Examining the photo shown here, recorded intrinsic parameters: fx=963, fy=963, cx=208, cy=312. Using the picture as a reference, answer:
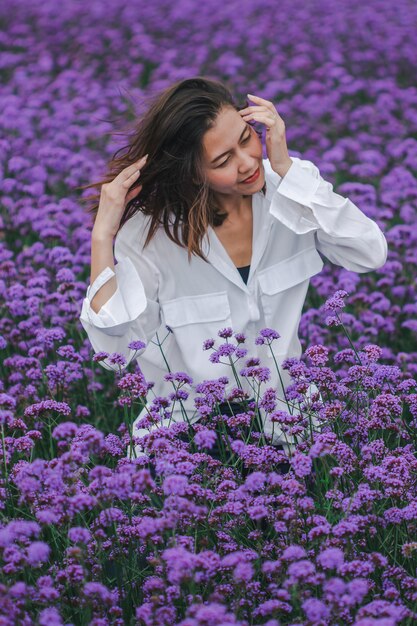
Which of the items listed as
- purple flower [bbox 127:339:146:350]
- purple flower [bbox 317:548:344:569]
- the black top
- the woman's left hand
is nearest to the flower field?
purple flower [bbox 317:548:344:569]

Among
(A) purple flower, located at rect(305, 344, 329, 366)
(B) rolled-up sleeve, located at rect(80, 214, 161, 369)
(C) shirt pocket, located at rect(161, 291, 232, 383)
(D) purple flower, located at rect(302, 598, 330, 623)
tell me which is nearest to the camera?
(D) purple flower, located at rect(302, 598, 330, 623)

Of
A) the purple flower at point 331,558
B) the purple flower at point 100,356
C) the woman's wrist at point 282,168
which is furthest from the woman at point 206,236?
the purple flower at point 331,558

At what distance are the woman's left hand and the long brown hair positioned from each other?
10cm

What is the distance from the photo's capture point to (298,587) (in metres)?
2.26

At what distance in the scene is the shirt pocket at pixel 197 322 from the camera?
3.40 meters

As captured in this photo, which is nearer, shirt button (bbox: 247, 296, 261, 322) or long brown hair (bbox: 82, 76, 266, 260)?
long brown hair (bbox: 82, 76, 266, 260)

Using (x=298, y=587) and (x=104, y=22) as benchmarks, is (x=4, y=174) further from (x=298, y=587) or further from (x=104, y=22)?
(x=104, y=22)

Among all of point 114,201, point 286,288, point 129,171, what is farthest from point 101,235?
point 286,288

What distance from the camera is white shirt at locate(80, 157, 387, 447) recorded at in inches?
127

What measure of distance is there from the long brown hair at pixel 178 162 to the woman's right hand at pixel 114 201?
5.9 inches

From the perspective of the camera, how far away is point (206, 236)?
332 cm

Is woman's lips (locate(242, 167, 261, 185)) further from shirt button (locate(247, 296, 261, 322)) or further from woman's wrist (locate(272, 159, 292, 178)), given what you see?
shirt button (locate(247, 296, 261, 322))

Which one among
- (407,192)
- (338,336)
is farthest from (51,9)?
(338,336)

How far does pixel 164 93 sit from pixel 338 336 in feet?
4.91
